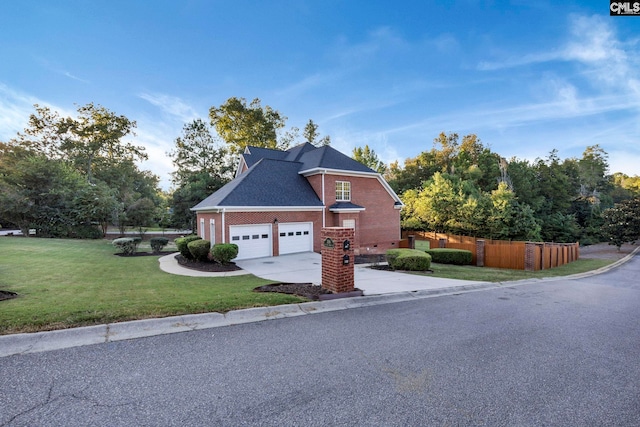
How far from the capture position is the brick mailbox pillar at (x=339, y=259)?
720 centimetres

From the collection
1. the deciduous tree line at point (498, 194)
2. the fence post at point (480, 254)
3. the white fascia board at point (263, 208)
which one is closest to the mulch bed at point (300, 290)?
the white fascia board at point (263, 208)

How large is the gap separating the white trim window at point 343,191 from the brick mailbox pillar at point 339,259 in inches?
497

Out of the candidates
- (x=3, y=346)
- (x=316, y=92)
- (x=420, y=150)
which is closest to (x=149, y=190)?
(x=316, y=92)

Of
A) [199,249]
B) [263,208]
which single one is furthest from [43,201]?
[263,208]

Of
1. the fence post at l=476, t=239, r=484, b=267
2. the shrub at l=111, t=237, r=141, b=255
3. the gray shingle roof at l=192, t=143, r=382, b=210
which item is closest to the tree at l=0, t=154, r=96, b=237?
the shrub at l=111, t=237, r=141, b=255

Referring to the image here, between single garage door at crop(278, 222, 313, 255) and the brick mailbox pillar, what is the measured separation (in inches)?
391

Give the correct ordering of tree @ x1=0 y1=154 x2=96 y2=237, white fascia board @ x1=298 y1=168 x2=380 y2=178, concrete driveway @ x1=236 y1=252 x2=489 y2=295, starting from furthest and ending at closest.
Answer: tree @ x1=0 y1=154 x2=96 y2=237 → white fascia board @ x1=298 y1=168 x2=380 y2=178 → concrete driveway @ x1=236 y1=252 x2=489 y2=295

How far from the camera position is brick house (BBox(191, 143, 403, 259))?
15820 millimetres

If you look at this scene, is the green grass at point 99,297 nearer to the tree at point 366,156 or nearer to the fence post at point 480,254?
the fence post at point 480,254

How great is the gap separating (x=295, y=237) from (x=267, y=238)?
75.6 inches

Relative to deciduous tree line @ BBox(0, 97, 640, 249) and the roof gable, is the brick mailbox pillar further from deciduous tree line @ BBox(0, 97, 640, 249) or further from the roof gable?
deciduous tree line @ BBox(0, 97, 640, 249)

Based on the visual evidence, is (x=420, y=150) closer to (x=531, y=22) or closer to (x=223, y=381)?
(x=531, y=22)

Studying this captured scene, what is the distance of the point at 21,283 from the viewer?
8023 millimetres

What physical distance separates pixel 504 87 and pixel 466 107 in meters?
3.65
